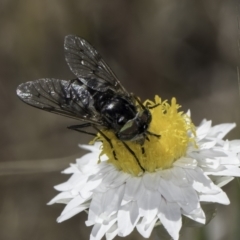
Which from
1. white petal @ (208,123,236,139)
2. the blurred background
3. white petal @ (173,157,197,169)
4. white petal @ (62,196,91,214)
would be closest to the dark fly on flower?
white petal @ (173,157,197,169)

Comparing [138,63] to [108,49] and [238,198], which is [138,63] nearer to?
[108,49]

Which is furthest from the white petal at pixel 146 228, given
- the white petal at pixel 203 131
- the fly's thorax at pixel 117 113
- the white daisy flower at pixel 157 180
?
the white petal at pixel 203 131

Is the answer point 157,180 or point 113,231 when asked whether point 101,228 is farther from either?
point 157,180

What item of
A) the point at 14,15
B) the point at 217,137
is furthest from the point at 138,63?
the point at 217,137

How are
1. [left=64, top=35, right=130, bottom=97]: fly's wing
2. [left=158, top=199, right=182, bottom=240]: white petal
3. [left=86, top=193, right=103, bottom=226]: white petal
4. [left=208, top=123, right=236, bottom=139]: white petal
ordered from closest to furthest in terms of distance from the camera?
[left=158, top=199, right=182, bottom=240]: white petal → [left=86, top=193, right=103, bottom=226]: white petal → [left=64, top=35, right=130, bottom=97]: fly's wing → [left=208, top=123, right=236, bottom=139]: white petal

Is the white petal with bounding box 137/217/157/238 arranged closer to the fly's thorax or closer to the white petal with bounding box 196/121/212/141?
the fly's thorax

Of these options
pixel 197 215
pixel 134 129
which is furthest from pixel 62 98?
pixel 197 215

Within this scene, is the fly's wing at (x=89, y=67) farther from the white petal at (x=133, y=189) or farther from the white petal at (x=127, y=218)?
the white petal at (x=127, y=218)
